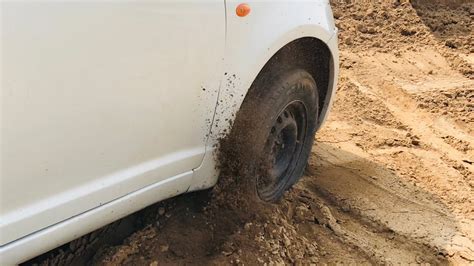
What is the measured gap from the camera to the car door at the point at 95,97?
1.83m

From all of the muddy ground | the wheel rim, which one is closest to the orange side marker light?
the wheel rim

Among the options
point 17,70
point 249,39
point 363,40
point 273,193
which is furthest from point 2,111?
point 363,40

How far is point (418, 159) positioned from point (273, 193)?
1521mm

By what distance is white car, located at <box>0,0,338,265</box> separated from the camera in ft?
6.08

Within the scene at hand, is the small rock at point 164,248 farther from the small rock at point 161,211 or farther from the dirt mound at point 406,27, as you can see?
the dirt mound at point 406,27

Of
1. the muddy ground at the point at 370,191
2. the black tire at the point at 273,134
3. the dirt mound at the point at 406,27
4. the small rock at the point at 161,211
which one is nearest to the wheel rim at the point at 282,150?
the black tire at the point at 273,134

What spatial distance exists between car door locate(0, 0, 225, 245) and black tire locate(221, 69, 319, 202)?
34 cm

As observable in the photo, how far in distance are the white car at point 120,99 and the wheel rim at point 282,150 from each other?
0.07 metres

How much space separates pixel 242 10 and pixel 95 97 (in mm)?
838

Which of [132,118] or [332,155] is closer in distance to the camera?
[132,118]

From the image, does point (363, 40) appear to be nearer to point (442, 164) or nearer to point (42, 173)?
point (442, 164)

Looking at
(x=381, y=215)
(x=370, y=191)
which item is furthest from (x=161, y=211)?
(x=370, y=191)

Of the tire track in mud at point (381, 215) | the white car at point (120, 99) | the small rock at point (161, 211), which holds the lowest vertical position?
the tire track in mud at point (381, 215)

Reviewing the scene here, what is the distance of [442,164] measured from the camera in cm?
424
